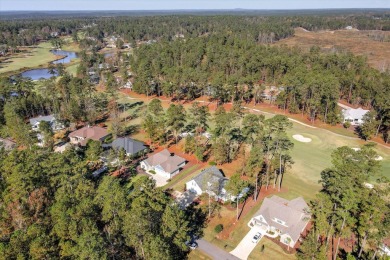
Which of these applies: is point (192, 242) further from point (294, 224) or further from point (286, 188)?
point (286, 188)

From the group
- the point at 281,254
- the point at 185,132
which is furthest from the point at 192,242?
the point at 185,132

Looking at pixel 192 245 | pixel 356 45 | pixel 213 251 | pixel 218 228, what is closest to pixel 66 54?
pixel 218 228

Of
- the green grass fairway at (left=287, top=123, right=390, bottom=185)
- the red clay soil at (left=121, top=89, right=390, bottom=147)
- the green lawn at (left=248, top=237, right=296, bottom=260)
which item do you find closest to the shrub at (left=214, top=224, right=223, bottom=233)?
the green lawn at (left=248, top=237, right=296, bottom=260)

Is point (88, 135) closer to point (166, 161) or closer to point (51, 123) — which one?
point (51, 123)

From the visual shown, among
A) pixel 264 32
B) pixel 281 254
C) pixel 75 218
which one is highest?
pixel 264 32

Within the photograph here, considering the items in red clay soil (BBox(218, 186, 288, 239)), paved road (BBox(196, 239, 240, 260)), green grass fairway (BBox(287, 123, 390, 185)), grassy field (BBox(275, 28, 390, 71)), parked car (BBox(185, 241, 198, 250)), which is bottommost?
red clay soil (BBox(218, 186, 288, 239))

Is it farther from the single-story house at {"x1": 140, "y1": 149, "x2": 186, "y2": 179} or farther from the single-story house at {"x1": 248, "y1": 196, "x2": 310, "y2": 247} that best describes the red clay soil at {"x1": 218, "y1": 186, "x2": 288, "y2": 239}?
the single-story house at {"x1": 140, "y1": 149, "x2": 186, "y2": 179}

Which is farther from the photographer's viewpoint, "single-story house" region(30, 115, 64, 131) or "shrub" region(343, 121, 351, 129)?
"shrub" region(343, 121, 351, 129)
